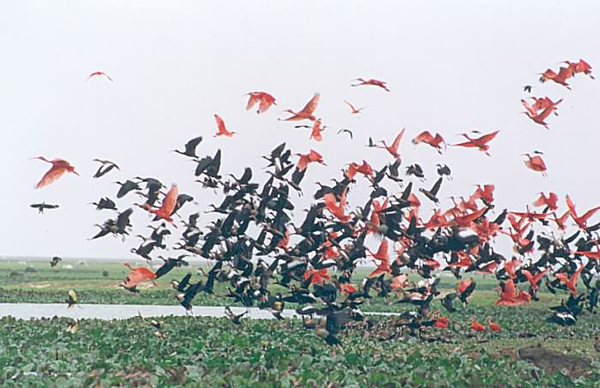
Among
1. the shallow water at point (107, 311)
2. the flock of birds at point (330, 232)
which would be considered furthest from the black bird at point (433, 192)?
the shallow water at point (107, 311)

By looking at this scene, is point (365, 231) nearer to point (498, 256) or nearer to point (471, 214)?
point (471, 214)

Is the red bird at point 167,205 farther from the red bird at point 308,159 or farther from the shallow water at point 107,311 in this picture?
the shallow water at point 107,311

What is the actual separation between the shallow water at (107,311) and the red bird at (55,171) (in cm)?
1145

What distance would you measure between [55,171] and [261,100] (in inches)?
118

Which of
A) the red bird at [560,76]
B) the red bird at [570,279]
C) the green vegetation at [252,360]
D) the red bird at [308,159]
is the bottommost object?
the green vegetation at [252,360]

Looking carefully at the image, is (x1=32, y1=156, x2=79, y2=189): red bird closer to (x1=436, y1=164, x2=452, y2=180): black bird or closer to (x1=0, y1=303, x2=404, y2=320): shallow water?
(x1=436, y1=164, x2=452, y2=180): black bird

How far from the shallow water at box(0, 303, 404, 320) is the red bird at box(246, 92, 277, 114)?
11.2m

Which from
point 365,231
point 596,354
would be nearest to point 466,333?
point 596,354

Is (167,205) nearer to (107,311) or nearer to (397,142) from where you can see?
(397,142)

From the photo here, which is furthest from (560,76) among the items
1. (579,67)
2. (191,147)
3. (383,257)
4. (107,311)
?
(107,311)

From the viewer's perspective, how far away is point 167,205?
33.5 ft

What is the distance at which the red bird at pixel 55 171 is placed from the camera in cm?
925

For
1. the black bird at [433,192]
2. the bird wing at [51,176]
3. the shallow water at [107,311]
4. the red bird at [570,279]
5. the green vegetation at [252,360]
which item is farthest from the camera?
the shallow water at [107,311]

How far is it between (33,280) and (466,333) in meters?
30.7
